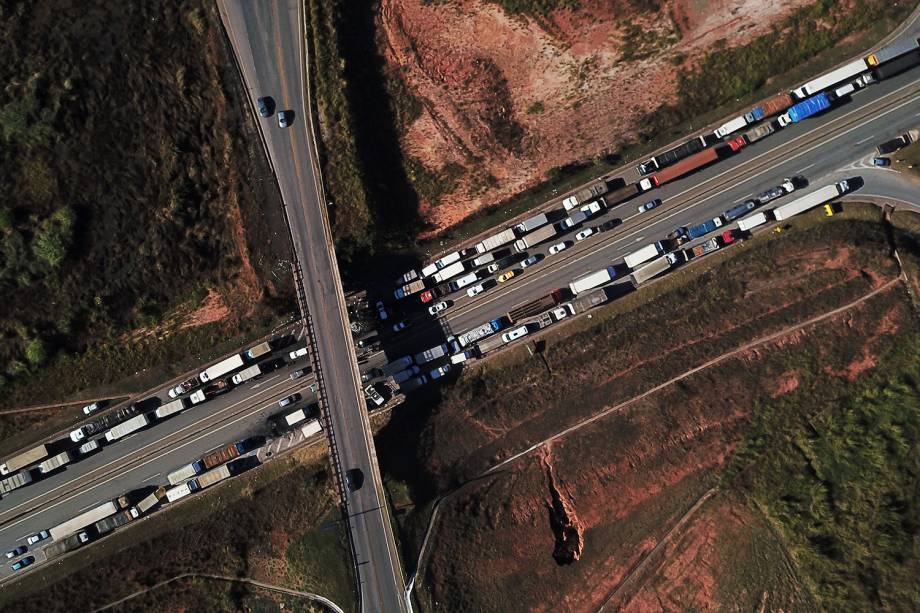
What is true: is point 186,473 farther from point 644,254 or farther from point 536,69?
point 536,69

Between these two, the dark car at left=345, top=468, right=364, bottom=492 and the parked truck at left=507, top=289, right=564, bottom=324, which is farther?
the parked truck at left=507, top=289, right=564, bottom=324

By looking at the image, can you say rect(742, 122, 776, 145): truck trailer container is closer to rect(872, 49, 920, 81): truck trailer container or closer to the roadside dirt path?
rect(872, 49, 920, 81): truck trailer container

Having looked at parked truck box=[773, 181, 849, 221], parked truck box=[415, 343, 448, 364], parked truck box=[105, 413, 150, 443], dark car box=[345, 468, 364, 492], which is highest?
parked truck box=[105, 413, 150, 443]

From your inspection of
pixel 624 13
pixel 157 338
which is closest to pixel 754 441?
pixel 624 13

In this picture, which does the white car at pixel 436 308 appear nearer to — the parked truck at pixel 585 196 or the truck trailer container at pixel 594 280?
the truck trailer container at pixel 594 280

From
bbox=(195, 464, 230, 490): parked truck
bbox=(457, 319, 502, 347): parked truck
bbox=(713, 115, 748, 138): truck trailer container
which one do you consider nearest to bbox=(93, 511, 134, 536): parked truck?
bbox=(195, 464, 230, 490): parked truck

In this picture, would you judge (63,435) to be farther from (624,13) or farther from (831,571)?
(831,571)
